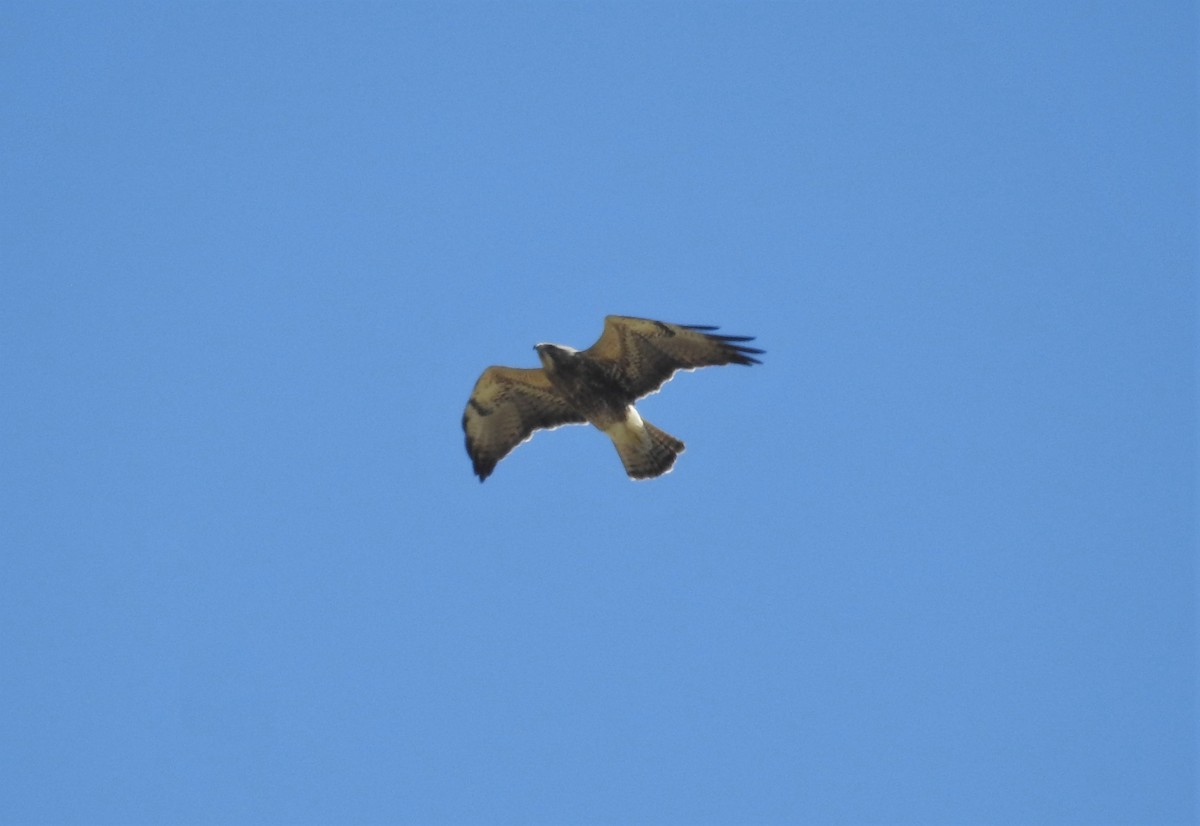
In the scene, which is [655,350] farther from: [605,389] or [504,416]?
[504,416]

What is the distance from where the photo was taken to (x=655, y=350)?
1349cm

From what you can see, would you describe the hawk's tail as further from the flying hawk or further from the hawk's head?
the hawk's head

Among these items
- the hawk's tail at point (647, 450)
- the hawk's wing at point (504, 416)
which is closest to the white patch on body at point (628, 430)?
the hawk's tail at point (647, 450)

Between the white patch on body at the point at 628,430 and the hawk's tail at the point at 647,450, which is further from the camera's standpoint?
the hawk's tail at the point at 647,450

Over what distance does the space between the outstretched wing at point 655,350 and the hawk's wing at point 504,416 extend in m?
0.80

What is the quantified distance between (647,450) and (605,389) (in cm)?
81

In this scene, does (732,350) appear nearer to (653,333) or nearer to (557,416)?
(653,333)

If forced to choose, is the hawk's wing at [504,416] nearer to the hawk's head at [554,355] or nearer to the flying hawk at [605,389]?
the flying hawk at [605,389]

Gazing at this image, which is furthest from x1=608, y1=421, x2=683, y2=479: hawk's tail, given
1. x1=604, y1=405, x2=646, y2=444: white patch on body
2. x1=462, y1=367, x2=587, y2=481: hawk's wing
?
x1=462, y1=367, x2=587, y2=481: hawk's wing

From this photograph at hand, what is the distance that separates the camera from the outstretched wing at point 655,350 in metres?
13.2

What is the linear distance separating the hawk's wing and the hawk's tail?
451 millimetres

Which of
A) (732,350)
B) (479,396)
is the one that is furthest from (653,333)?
(479,396)

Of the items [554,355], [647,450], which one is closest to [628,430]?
[647,450]

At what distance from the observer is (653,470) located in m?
14.2
